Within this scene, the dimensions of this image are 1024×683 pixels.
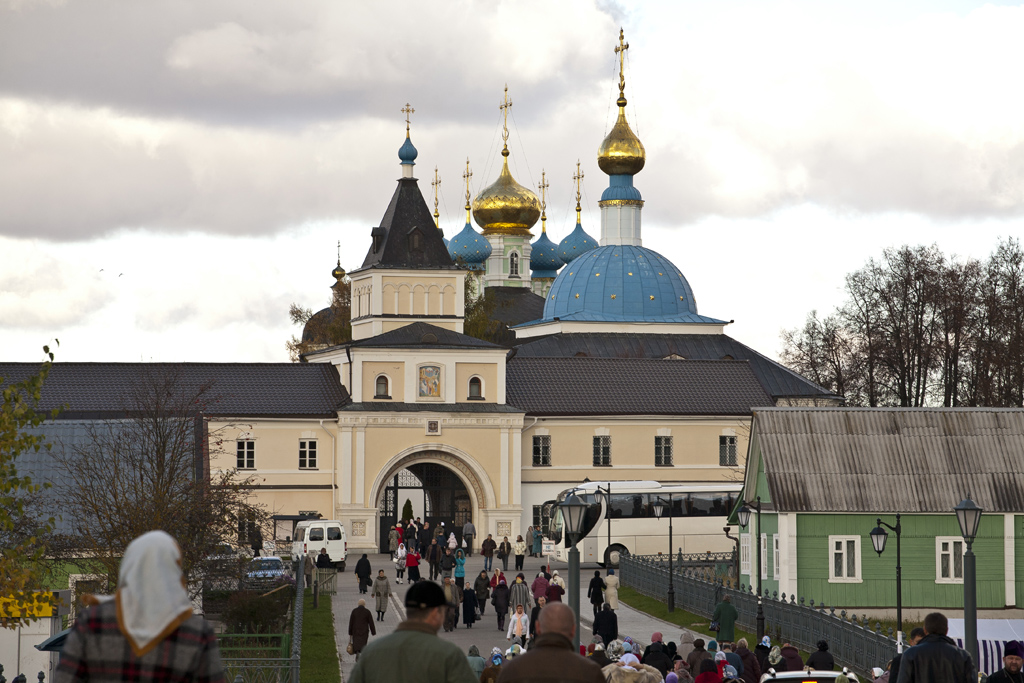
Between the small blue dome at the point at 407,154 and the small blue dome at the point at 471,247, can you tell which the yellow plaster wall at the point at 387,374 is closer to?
the small blue dome at the point at 407,154

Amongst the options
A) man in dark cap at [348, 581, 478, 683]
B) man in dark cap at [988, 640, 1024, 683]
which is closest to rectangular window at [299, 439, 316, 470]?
man in dark cap at [988, 640, 1024, 683]

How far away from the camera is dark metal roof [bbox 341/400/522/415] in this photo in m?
53.0

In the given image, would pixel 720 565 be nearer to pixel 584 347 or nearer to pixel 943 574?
pixel 943 574

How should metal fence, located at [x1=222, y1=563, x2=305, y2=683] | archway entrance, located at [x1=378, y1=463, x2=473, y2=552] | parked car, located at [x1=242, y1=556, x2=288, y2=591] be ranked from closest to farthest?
metal fence, located at [x1=222, y1=563, x2=305, y2=683] → parked car, located at [x1=242, y1=556, x2=288, y2=591] → archway entrance, located at [x1=378, y1=463, x2=473, y2=552]

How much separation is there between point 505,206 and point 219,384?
42287 millimetres

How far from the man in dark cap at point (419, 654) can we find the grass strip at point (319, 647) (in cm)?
1819

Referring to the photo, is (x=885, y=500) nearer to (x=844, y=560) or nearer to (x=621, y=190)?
(x=844, y=560)

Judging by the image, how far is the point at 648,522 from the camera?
153 ft

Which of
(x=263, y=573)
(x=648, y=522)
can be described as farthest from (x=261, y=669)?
(x=648, y=522)

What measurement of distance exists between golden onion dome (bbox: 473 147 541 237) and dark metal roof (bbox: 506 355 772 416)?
34498 mm

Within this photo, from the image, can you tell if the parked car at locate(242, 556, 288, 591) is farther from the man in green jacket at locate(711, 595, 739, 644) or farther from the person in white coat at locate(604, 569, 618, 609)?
the man in green jacket at locate(711, 595, 739, 644)

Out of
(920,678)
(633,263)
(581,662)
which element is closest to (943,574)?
(920,678)

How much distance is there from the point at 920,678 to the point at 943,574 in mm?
23919

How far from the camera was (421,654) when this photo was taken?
6156 millimetres
